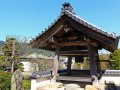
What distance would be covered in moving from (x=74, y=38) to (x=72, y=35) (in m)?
0.27

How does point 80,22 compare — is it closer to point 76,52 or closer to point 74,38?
point 74,38

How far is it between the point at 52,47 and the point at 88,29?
101 inches

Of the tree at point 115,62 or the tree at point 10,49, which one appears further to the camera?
the tree at point 10,49

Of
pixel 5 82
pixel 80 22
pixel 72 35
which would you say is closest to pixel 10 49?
pixel 5 82

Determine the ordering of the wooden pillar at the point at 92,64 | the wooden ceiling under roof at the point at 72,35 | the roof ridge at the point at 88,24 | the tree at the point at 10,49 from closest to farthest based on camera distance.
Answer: the roof ridge at the point at 88,24 < the wooden ceiling under roof at the point at 72,35 < the wooden pillar at the point at 92,64 < the tree at the point at 10,49

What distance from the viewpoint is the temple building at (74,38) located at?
8.91 meters

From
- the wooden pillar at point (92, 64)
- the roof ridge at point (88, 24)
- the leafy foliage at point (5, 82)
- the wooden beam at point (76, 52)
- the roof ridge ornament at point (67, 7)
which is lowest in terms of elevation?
the leafy foliage at point (5, 82)

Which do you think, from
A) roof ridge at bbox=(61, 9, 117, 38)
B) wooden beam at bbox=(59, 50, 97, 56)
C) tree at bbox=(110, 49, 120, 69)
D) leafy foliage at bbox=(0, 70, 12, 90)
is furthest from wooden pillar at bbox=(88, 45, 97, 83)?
tree at bbox=(110, 49, 120, 69)

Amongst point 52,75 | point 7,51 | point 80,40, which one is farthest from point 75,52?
point 7,51

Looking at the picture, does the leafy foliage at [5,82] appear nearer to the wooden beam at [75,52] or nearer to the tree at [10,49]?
the wooden beam at [75,52]

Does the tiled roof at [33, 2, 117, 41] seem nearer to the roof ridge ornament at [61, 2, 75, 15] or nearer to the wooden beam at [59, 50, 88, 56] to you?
the roof ridge ornament at [61, 2, 75, 15]

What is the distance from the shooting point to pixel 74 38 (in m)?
9.98

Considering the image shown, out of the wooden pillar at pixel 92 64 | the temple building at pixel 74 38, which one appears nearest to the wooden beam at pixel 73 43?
the temple building at pixel 74 38

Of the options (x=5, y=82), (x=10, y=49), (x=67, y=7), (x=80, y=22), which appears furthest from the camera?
(x=10, y=49)
